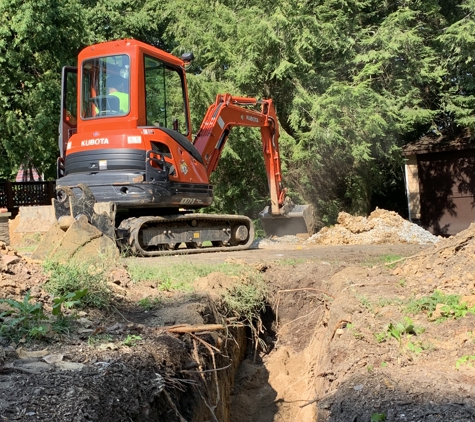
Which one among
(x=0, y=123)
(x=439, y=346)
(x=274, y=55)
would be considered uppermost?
(x=274, y=55)

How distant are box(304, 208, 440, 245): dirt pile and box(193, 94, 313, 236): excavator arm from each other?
55 centimetres

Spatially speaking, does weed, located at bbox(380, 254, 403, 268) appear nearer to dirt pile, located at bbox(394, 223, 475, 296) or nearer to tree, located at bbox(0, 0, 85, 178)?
dirt pile, located at bbox(394, 223, 475, 296)

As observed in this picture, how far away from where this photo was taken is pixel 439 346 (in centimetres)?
451

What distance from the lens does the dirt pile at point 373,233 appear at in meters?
13.0

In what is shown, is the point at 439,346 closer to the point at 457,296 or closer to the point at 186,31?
the point at 457,296

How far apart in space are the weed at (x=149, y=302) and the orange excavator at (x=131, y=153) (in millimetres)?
3269

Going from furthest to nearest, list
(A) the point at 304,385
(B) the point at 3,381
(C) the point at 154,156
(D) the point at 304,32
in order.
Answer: (D) the point at 304,32 → (C) the point at 154,156 → (A) the point at 304,385 → (B) the point at 3,381

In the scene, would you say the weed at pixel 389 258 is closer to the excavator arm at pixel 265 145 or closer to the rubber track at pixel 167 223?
the rubber track at pixel 167 223

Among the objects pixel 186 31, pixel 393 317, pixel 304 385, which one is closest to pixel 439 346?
pixel 393 317

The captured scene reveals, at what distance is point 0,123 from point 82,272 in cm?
1082

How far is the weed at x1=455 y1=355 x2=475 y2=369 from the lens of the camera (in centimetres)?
415

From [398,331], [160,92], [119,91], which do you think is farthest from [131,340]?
[160,92]

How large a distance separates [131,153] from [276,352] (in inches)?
148

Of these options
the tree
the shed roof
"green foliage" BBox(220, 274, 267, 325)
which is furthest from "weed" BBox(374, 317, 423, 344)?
the shed roof
